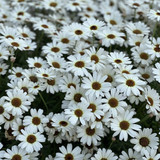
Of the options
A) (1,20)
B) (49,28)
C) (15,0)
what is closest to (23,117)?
(49,28)

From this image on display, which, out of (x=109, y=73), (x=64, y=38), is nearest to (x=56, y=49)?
(x=64, y=38)

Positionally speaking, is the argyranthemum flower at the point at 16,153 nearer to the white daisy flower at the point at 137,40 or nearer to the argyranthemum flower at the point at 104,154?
the argyranthemum flower at the point at 104,154

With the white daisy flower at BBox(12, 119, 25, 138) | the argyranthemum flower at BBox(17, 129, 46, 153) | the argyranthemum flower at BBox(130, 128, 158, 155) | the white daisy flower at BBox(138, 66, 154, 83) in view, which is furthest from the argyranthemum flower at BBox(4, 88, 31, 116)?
the white daisy flower at BBox(138, 66, 154, 83)

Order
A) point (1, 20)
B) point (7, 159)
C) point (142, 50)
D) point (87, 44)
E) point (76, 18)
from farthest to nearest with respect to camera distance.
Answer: point (76, 18), point (1, 20), point (87, 44), point (142, 50), point (7, 159)

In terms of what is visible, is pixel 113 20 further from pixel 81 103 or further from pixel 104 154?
pixel 104 154

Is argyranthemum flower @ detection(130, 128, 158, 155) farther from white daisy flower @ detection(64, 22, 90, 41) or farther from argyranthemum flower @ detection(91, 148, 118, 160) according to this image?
white daisy flower @ detection(64, 22, 90, 41)

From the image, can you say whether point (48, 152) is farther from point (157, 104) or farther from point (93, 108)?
point (157, 104)
